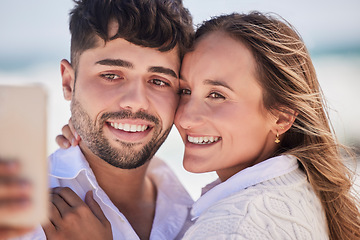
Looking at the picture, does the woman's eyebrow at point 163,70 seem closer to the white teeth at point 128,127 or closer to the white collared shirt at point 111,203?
the white teeth at point 128,127

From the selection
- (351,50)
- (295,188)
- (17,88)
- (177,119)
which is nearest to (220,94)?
(177,119)

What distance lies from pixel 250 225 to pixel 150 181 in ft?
4.56

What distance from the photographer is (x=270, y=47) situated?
217 centimetres

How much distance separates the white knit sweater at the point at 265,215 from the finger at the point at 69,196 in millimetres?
681

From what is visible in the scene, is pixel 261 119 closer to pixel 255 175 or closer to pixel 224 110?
pixel 224 110

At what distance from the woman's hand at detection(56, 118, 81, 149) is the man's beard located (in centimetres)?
10

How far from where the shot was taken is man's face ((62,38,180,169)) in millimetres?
2277

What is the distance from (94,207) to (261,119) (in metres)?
1.00

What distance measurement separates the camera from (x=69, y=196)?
A: 7.09 feet

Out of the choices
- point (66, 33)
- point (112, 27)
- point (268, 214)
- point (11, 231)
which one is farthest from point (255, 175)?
point (66, 33)

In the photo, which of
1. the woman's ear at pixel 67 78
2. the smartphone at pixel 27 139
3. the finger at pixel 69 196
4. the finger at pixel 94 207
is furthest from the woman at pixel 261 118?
the smartphone at pixel 27 139

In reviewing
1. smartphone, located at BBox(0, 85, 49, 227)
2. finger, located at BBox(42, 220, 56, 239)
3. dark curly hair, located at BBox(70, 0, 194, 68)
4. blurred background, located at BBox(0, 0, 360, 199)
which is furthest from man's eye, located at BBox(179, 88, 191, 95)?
blurred background, located at BBox(0, 0, 360, 199)

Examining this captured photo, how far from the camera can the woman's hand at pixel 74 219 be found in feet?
6.52

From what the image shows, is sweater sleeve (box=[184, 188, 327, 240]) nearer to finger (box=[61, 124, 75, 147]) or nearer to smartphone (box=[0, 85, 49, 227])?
smartphone (box=[0, 85, 49, 227])
